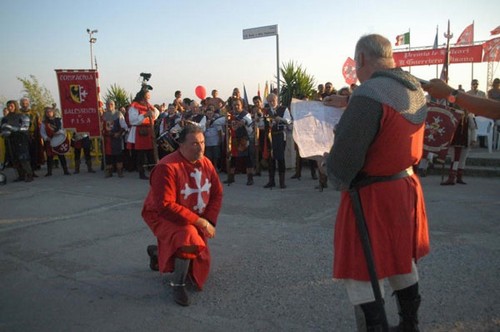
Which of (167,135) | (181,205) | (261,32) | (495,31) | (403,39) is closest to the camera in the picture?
(181,205)

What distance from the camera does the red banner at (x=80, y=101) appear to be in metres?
11.2

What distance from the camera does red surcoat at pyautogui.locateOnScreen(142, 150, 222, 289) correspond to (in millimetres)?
3590

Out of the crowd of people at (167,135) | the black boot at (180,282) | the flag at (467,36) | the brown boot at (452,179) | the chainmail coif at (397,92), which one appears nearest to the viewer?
the chainmail coif at (397,92)

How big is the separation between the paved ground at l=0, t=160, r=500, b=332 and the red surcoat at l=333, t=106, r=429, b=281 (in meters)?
0.96

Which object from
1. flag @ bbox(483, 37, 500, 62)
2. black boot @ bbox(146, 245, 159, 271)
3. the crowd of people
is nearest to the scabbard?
black boot @ bbox(146, 245, 159, 271)

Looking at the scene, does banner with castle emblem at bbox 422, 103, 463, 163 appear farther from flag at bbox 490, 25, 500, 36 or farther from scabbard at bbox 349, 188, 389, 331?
flag at bbox 490, 25, 500, 36

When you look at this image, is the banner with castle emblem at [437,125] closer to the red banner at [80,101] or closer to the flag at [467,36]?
the red banner at [80,101]

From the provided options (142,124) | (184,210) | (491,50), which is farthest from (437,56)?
(184,210)

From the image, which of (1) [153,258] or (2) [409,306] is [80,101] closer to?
(1) [153,258]

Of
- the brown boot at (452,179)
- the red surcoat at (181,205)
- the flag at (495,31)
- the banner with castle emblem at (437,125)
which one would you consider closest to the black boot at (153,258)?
the red surcoat at (181,205)

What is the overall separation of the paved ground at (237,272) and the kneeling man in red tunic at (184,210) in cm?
25

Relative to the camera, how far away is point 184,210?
359 cm

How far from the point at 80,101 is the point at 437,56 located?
16886 millimetres

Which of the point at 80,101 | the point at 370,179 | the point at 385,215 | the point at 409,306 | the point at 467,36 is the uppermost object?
the point at 467,36
